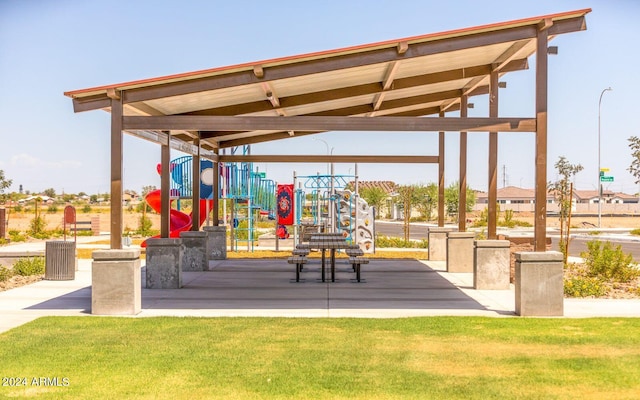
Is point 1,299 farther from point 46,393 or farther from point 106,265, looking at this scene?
point 46,393

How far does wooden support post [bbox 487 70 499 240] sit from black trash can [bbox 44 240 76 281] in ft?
28.9

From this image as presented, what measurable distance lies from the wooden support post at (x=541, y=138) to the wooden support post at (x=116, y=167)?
6346mm

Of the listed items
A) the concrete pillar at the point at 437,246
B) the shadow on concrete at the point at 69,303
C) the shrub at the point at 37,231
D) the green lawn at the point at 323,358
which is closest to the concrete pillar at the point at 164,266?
the shadow on concrete at the point at 69,303

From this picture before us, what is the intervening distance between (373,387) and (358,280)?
8.10 meters

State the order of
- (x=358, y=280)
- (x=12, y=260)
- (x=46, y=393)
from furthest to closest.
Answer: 1. (x=12, y=260)
2. (x=358, y=280)
3. (x=46, y=393)

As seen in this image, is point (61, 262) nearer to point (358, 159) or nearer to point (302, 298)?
point (302, 298)

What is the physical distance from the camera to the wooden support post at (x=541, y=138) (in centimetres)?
1045

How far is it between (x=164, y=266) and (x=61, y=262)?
3.02 metres

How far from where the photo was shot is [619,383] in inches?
253

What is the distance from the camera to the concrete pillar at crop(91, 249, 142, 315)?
33.3 ft

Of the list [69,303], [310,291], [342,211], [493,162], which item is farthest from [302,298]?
[342,211]

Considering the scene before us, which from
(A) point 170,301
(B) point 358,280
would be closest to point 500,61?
(B) point 358,280

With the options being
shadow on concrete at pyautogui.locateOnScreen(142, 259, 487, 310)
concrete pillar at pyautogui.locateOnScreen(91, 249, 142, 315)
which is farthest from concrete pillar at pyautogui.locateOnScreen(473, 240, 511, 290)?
concrete pillar at pyautogui.locateOnScreen(91, 249, 142, 315)

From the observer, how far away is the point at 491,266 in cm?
1343
